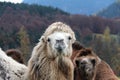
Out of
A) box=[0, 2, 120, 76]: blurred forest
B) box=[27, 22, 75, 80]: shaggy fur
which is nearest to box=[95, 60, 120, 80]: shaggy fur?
box=[27, 22, 75, 80]: shaggy fur

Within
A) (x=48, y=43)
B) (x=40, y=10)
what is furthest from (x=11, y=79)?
(x=40, y=10)

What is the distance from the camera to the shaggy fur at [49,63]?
6.90 meters

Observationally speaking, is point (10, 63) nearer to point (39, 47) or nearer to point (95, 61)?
point (39, 47)

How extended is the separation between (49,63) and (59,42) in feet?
1.40

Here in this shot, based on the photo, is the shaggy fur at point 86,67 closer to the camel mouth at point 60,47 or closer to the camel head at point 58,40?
the camel head at point 58,40

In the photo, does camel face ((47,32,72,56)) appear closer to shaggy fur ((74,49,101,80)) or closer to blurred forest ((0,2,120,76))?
shaggy fur ((74,49,101,80))

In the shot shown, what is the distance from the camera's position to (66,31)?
7.14m

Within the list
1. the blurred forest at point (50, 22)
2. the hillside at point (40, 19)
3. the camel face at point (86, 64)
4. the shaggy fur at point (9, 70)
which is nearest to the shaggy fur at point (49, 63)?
the shaggy fur at point (9, 70)

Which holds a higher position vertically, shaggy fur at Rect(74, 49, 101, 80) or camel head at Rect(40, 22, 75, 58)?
camel head at Rect(40, 22, 75, 58)

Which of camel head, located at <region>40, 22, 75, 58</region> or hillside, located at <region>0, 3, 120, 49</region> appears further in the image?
hillside, located at <region>0, 3, 120, 49</region>

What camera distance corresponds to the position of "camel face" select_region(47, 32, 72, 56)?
6.75m

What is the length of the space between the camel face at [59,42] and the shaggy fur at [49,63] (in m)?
0.02

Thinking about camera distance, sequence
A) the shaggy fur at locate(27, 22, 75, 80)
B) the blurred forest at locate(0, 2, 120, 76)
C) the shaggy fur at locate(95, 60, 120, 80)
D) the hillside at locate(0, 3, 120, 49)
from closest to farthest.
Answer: the shaggy fur at locate(27, 22, 75, 80)
the shaggy fur at locate(95, 60, 120, 80)
the blurred forest at locate(0, 2, 120, 76)
the hillside at locate(0, 3, 120, 49)

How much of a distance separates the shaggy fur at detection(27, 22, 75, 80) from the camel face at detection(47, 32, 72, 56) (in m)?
0.02
